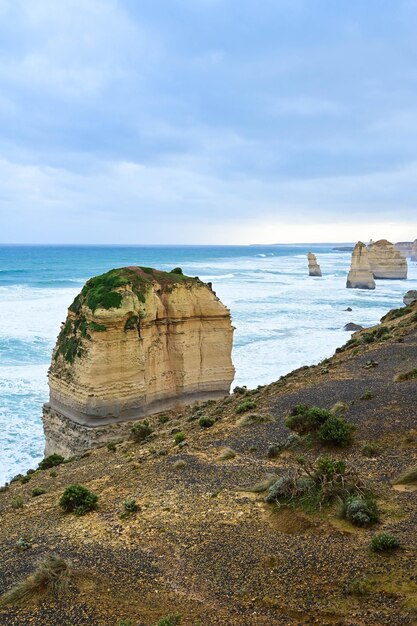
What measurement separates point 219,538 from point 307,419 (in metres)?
5.93

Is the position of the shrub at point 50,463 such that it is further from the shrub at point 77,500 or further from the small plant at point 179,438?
the shrub at point 77,500

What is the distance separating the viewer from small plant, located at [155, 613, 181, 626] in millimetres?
6273

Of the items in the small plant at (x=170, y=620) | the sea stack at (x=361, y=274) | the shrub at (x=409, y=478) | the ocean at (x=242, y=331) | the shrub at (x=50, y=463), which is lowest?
the shrub at (x=50, y=463)

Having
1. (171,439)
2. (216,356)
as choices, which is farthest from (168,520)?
(216,356)

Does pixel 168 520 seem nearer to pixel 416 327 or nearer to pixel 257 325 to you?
pixel 416 327

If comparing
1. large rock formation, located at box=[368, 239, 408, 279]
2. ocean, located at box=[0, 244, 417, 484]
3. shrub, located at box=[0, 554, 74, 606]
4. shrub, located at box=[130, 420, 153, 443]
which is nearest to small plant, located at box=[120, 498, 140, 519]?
shrub, located at box=[0, 554, 74, 606]

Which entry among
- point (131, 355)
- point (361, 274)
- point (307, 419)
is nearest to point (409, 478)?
point (307, 419)

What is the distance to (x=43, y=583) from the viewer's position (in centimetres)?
767

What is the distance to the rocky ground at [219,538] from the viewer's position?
686cm

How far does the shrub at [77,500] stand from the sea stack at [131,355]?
834cm

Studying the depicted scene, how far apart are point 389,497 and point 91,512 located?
597 cm

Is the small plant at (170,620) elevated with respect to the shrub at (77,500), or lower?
elevated

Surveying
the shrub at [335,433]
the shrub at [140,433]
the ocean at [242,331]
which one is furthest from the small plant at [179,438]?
the ocean at [242,331]

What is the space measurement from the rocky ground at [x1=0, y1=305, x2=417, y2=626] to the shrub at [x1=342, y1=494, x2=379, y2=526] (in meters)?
0.13
